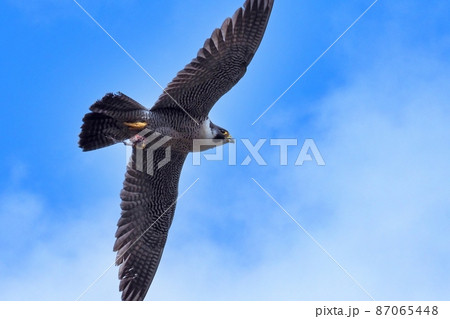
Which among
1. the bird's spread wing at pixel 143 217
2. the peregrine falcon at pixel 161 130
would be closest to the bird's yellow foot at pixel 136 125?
the peregrine falcon at pixel 161 130

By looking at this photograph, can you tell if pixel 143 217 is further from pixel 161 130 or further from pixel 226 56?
pixel 226 56

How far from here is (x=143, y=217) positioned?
47.9 feet

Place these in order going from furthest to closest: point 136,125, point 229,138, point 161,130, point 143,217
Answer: point 143,217 → point 229,138 → point 161,130 → point 136,125

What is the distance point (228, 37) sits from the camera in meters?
12.7

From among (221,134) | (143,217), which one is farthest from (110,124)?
(143,217)

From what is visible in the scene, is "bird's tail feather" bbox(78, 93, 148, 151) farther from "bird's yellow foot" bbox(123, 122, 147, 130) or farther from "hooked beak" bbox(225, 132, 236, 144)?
"hooked beak" bbox(225, 132, 236, 144)

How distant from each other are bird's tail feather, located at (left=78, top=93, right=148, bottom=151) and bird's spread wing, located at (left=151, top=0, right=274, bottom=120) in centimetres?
49

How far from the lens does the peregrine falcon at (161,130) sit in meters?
12.7

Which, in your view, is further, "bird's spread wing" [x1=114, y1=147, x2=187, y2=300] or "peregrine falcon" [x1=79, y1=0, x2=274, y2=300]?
"bird's spread wing" [x1=114, y1=147, x2=187, y2=300]

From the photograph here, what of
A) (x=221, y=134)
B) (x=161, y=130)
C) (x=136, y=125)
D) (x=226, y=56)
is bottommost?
(x=136, y=125)

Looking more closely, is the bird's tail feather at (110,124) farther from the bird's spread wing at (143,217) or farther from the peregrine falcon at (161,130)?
the bird's spread wing at (143,217)

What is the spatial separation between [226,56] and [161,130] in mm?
1777

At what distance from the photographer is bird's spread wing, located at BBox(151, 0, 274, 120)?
41.6ft

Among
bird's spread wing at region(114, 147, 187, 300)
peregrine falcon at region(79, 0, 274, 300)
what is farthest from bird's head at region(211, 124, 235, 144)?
bird's spread wing at region(114, 147, 187, 300)
